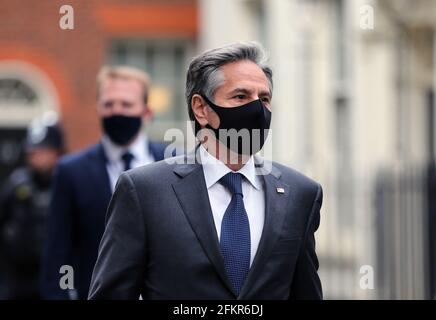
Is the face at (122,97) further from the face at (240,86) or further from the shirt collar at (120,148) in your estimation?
the face at (240,86)

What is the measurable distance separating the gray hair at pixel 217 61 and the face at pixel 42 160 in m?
5.62

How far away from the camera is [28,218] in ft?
31.8

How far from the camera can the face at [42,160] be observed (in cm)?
983

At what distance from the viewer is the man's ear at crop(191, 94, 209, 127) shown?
14.3 feet

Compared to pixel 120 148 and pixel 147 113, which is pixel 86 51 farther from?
pixel 120 148

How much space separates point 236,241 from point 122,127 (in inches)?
112

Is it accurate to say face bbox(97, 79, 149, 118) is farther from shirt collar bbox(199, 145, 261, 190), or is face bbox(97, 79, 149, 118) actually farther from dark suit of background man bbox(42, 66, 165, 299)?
shirt collar bbox(199, 145, 261, 190)

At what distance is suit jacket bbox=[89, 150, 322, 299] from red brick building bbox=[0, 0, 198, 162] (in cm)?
1944

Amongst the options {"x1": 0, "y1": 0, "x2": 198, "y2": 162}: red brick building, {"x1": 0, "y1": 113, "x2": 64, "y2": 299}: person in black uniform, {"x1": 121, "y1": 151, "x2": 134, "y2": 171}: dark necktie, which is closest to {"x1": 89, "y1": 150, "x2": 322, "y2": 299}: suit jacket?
{"x1": 121, "y1": 151, "x2": 134, "y2": 171}: dark necktie

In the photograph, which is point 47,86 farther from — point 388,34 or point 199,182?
point 199,182

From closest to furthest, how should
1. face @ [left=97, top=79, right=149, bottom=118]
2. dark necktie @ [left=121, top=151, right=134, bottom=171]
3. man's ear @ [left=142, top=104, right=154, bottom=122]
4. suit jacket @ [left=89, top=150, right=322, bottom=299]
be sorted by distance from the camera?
suit jacket @ [left=89, top=150, right=322, bottom=299] < dark necktie @ [left=121, top=151, right=134, bottom=171] < face @ [left=97, top=79, right=149, bottom=118] < man's ear @ [left=142, top=104, right=154, bottom=122]

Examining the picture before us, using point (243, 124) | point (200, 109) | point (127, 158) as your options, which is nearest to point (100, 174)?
point (127, 158)

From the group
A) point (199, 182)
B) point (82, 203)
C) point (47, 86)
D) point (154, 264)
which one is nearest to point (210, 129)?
point (199, 182)

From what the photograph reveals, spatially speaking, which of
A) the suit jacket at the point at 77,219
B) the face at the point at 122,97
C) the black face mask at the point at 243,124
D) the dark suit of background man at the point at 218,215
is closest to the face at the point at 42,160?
the face at the point at 122,97
